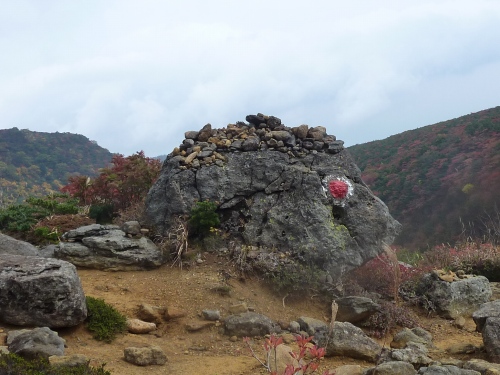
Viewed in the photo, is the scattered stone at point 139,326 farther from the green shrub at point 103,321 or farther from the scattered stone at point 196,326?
the scattered stone at point 196,326

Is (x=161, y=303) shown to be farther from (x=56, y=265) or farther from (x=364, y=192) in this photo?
(x=364, y=192)

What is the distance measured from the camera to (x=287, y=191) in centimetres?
952

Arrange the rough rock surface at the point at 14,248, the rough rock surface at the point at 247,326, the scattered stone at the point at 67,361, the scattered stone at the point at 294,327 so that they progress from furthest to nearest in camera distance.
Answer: the rough rock surface at the point at 14,248 → the scattered stone at the point at 294,327 → the rough rock surface at the point at 247,326 → the scattered stone at the point at 67,361

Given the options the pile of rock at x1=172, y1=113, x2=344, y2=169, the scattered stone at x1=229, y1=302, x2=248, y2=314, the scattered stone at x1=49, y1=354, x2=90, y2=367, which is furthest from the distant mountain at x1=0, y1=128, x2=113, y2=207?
the scattered stone at x1=49, y1=354, x2=90, y2=367

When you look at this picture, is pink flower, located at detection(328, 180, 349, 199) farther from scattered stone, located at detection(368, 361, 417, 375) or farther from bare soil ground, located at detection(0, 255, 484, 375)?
scattered stone, located at detection(368, 361, 417, 375)

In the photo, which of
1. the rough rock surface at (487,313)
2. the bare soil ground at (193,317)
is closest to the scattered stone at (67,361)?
the bare soil ground at (193,317)

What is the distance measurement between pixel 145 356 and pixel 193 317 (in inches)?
67.4

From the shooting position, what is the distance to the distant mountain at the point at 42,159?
37094 millimetres

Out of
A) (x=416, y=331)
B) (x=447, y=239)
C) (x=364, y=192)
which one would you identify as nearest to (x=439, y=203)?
(x=447, y=239)

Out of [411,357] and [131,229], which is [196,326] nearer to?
[411,357]

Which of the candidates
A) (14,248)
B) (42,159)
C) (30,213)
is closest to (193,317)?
(14,248)

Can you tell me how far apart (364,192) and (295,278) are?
2.56 metres

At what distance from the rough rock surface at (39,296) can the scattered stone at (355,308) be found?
13.0 ft

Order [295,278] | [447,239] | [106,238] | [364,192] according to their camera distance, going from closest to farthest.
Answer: [295,278] → [106,238] → [364,192] → [447,239]
